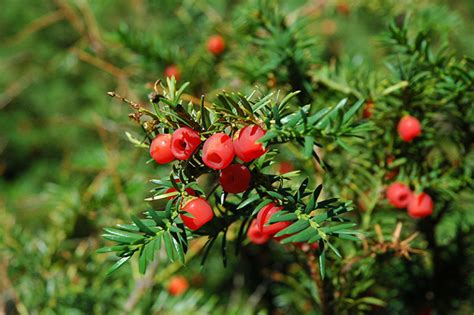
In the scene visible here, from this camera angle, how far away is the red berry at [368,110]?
0.55 metres

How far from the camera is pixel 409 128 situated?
51cm

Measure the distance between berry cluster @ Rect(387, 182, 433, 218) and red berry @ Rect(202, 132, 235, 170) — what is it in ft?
0.91

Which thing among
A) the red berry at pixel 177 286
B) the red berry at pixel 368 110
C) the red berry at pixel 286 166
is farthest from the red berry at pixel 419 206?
the red berry at pixel 177 286

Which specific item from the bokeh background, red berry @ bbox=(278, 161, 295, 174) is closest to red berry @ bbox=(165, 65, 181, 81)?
the bokeh background

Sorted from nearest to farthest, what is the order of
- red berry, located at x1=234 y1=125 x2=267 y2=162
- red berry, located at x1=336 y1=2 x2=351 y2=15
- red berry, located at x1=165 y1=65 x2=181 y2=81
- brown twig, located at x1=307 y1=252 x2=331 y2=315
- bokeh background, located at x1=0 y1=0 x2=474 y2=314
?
red berry, located at x1=234 y1=125 x2=267 y2=162
brown twig, located at x1=307 y1=252 x2=331 y2=315
bokeh background, located at x1=0 y1=0 x2=474 y2=314
red berry, located at x1=165 y1=65 x2=181 y2=81
red berry, located at x1=336 y1=2 x2=351 y2=15

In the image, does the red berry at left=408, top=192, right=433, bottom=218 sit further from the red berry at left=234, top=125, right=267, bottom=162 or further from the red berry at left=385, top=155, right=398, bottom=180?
the red berry at left=234, top=125, right=267, bottom=162

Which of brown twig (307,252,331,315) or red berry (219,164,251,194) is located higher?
red berry (219,164,251,194)

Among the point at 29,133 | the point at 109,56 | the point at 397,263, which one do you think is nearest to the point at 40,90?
the point at 29,133

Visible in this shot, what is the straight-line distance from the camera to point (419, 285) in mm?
647

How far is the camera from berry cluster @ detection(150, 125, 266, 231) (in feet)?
1.11

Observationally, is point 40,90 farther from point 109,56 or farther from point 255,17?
point 255,17

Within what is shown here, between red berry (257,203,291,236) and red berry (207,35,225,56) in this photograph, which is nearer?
red berry (257,203,291,236)

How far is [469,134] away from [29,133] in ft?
6.07

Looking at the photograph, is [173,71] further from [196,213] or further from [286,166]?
[196,213]
